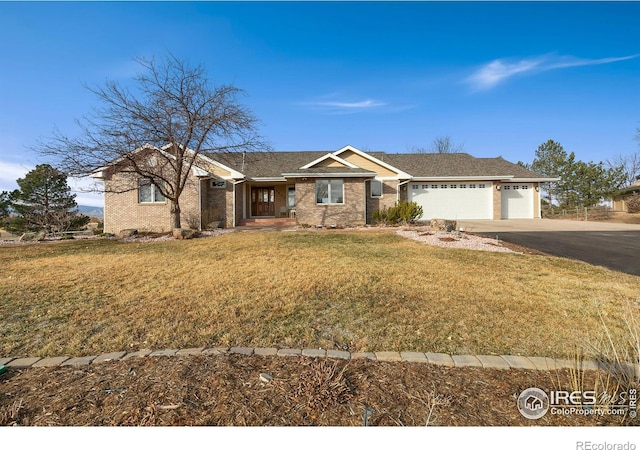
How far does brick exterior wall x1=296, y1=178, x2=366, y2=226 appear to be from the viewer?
56.9 feet

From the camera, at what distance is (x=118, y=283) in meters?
5.59

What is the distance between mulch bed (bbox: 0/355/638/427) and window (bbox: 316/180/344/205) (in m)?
15.0

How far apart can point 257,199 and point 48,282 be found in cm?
1629

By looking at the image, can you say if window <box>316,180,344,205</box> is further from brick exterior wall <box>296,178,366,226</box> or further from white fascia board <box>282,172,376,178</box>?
white fascia board <box>282,172,376,178</box>

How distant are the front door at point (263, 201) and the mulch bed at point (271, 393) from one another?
19339 millimetres

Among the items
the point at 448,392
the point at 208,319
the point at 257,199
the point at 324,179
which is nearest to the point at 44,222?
the point at 257,199

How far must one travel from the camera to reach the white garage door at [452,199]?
2183cm

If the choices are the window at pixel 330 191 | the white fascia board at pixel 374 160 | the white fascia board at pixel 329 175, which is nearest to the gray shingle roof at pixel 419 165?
the white fascia board at pixel 329 175

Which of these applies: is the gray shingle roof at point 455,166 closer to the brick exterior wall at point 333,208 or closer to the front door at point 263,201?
the brick exterior wall at point 333,208

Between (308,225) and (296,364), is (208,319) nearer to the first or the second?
(296,364)

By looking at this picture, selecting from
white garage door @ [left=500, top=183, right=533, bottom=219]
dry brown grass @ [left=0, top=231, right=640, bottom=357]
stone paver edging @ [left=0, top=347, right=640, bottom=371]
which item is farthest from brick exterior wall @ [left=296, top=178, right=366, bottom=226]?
stone paver edging @ [left=0, top=347, right=640, bottom=371]

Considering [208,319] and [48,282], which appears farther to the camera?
[48,282]
